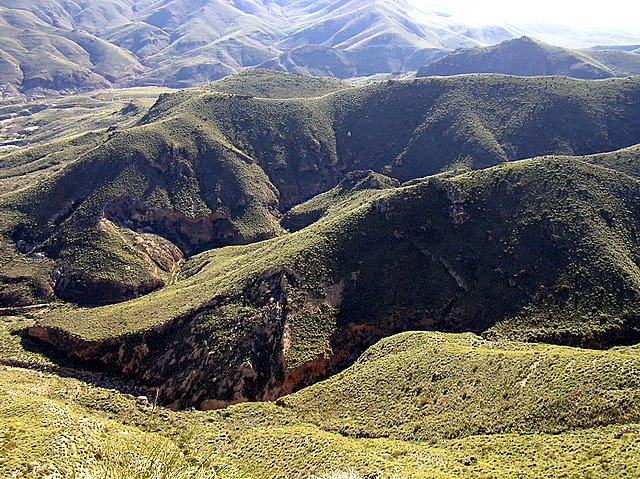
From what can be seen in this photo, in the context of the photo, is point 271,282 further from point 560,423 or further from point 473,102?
point 473,102

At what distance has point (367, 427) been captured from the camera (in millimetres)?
46938

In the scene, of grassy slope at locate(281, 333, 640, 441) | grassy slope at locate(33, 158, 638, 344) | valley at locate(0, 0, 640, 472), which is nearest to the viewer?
valley at locate(0, 0, 640, 472)

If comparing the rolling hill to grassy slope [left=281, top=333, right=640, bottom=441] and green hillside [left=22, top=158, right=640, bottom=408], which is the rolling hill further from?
grassy slope [left=281, top=333, right=640, bottom=441]

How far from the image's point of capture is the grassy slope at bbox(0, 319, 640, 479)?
34562mm

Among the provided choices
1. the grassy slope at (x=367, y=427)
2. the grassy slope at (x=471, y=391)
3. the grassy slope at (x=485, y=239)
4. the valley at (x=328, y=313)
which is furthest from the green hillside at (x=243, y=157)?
the grassy slope at (x=471, y=391)

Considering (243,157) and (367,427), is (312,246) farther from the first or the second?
(243,157)

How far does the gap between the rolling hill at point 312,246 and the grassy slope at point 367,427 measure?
22.4 ft

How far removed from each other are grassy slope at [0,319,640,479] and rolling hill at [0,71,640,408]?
6.83m

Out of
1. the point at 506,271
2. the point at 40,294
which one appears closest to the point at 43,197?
the point at 40,294

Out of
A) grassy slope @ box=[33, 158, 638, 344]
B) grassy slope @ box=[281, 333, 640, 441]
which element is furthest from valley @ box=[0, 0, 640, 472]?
grassy slope @ box=[33, 158, 638, 344]

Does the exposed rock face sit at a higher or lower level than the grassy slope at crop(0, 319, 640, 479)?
lower

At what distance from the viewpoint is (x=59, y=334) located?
69.7 m

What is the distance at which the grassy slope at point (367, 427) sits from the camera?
34562 mm

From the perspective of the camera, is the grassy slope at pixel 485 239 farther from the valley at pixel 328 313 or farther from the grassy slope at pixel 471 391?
the grassy slope at pixel 471 391
